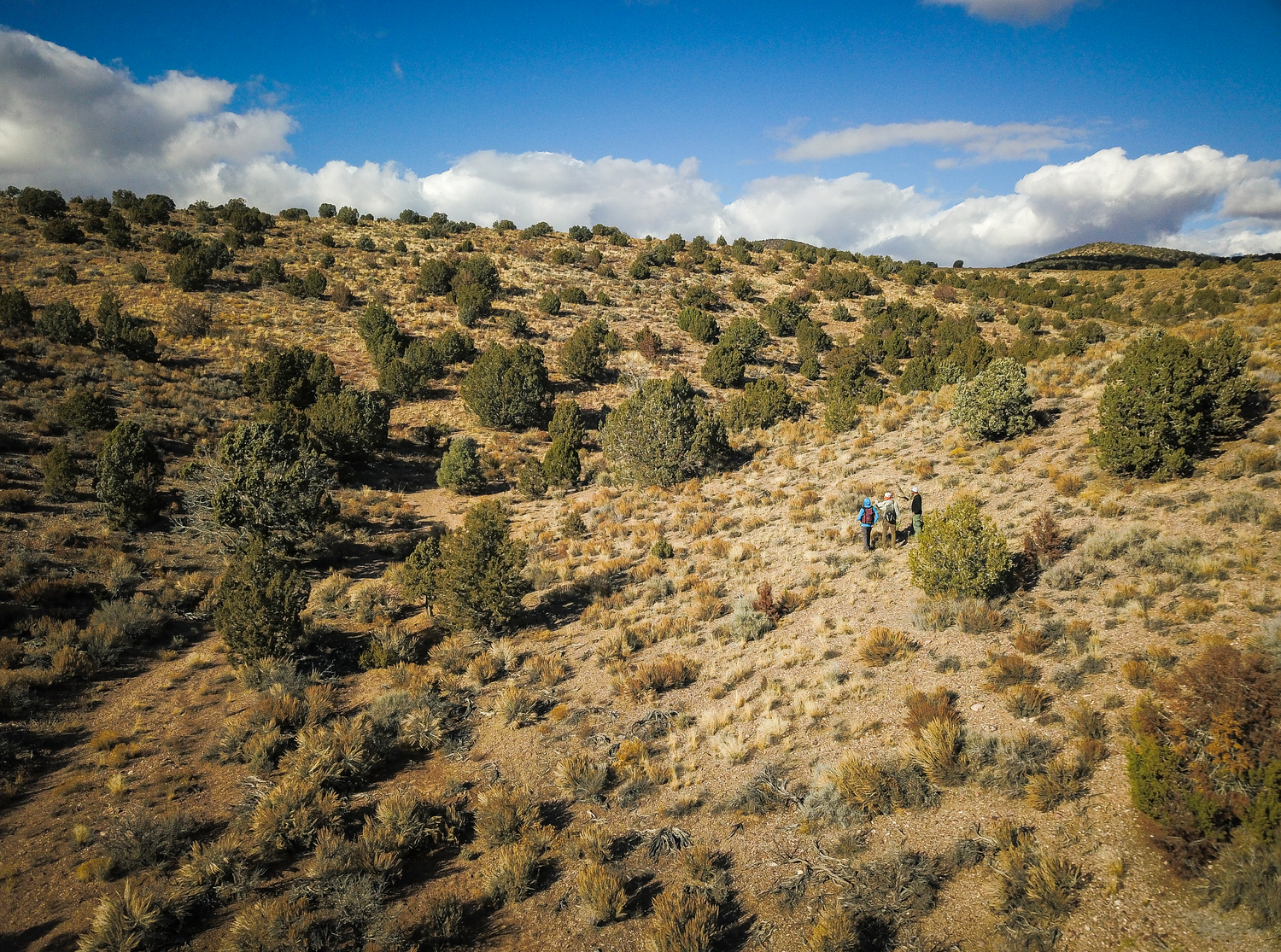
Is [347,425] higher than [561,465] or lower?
higher

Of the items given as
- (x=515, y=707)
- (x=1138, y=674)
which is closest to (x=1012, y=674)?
(x=1138, y=674)

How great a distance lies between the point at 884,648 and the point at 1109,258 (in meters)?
96.8

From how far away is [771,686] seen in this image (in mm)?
10758

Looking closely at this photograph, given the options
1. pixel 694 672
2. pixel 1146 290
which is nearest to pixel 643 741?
pixel 694 672

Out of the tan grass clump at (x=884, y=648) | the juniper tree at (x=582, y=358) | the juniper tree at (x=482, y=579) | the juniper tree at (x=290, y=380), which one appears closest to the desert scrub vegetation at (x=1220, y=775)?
the tan grass clump at (x=884, y=648)

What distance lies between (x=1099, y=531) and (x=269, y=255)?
2399 inches

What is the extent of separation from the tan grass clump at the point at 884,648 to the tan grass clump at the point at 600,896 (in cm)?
643

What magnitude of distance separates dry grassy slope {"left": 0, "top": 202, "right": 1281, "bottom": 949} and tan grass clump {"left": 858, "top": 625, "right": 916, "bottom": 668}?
0.63 feet

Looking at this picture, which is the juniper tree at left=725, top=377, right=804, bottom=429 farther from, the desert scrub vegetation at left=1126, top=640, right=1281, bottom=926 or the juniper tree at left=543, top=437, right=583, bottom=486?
the desert scrub vegetation at left=1126, top=640, right=1281, bottom=926

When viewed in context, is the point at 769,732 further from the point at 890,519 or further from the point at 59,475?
the point at 59,475

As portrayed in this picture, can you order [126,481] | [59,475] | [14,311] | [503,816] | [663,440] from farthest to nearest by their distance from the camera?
[14,311]
[663,440]
[59,475]
[126,481]
[503,816]

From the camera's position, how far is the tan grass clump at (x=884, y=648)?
34.9 ft

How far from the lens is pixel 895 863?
6645mm

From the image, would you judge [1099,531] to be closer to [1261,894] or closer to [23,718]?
[1261,894]
